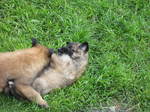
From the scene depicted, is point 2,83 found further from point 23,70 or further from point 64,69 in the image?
point 64,69

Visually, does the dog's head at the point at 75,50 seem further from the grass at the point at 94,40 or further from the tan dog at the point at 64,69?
the grass at the point at 94,40

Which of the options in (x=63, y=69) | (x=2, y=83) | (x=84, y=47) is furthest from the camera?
(x=84, y=47)

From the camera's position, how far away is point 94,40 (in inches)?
293

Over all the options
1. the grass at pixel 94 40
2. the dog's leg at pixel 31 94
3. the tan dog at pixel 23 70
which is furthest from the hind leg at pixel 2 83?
the grass at pixel 94 40

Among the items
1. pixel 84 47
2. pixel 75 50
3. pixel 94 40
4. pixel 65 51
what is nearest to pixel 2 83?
pixel 65 51

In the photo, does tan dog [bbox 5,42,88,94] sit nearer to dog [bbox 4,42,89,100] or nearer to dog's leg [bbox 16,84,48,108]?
dog [bbox 4,42,89,100]

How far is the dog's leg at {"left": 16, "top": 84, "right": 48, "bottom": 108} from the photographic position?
599cm

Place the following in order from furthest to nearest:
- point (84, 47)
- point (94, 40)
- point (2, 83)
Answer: point (94, 40)
point (84, 47)
point (2, 83)

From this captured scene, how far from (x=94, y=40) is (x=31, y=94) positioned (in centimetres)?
181

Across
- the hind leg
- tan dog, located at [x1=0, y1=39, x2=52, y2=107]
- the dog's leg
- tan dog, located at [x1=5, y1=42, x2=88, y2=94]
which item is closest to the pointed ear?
tan dog, located at [x1=5, y1=42, x2=88, y2=94]

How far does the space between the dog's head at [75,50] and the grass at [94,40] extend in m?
0.31

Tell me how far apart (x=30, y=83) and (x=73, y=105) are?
71 cm

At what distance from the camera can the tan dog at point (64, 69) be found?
626 cm

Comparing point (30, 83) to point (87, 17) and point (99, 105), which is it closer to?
point (99, 105)
